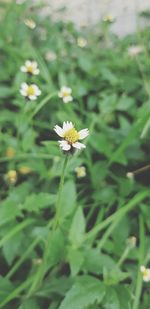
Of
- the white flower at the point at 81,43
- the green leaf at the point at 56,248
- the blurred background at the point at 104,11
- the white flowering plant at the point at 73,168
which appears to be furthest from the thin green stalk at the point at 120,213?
the blurred background at the point at 104,11

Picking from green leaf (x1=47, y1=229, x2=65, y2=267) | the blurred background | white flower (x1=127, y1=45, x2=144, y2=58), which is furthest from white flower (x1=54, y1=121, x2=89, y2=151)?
the blurred background

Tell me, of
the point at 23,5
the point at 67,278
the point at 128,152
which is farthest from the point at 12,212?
the point at 23,5

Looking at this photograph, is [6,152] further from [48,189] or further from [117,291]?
[117,291]

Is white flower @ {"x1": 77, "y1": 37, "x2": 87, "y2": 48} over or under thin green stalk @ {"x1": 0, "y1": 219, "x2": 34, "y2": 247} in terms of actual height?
over

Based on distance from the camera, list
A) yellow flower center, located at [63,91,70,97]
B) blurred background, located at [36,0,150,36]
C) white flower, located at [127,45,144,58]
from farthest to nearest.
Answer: blurred background, located at [36,0,150,36], white flower, located at [127,45,144,58], yellow flower center, located at [63,91,70,97]

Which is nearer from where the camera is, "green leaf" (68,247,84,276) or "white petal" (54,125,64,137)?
"white petal" (54,125,64,137)

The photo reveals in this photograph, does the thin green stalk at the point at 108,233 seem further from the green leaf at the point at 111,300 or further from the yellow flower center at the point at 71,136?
the yellow flower center at the point at 71,136

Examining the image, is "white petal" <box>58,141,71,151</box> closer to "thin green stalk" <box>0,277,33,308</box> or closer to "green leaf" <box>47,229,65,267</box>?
"green leaf" <box>47,229,65,267</box>

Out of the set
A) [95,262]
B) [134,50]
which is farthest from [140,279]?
[134,50]
